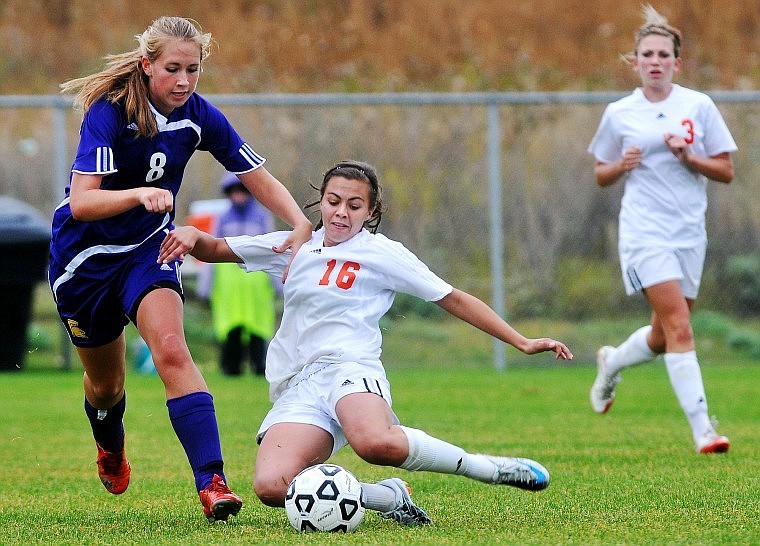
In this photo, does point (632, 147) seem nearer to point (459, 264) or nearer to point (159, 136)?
point (159, 136)

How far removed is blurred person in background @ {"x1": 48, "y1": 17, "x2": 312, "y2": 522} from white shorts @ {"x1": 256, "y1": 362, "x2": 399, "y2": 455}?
316 mm

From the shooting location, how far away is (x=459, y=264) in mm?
12531

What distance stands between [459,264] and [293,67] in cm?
790

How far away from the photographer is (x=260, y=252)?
17.3 feet

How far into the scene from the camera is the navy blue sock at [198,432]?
4805 millimetres

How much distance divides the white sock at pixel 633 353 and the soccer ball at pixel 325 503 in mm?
3487

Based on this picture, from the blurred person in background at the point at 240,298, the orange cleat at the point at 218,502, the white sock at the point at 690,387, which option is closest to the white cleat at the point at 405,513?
the orange cleat at the point at 218,502

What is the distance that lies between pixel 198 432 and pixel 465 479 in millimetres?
1709

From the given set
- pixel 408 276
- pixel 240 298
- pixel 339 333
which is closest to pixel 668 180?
pixel 408 276

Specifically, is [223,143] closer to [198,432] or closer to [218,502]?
[198,432]

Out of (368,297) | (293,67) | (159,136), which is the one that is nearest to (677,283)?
(368,297)

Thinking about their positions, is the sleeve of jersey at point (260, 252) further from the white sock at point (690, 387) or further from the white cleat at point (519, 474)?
the white sock at point (690, 387)

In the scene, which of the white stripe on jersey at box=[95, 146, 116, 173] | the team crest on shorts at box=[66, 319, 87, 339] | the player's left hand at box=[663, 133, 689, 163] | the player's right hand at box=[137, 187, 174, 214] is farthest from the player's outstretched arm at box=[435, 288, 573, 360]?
the player's left hand at box=[663, 133, 689, 163]

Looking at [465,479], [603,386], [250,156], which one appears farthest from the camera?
[603,386]
